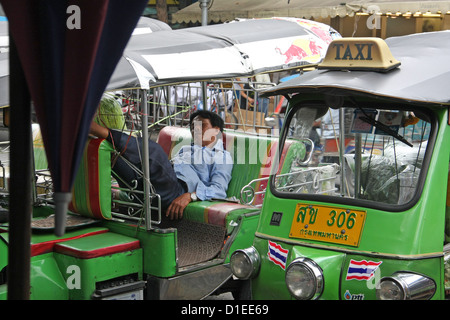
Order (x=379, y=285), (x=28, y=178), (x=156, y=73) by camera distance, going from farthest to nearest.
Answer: (x=156, y=73) < (x=379, y=285) < (x=28, y=178)

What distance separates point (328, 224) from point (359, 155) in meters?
0.75

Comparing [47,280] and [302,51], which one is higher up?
[302,51]

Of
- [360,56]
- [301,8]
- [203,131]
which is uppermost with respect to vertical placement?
[301,8]

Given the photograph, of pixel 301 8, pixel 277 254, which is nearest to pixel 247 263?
pixel 277 254

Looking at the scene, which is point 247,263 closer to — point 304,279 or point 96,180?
point 304,279

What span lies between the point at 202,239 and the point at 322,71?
1794 mm

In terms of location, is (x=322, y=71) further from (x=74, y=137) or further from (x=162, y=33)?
(x=74, y=137)

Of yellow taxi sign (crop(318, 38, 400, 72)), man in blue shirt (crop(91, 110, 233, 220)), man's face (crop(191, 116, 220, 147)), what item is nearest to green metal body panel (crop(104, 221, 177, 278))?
man in blue shirt (crop(91, 110, 233, 220))

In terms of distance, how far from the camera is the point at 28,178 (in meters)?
1.81

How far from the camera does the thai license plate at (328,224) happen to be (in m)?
3.70

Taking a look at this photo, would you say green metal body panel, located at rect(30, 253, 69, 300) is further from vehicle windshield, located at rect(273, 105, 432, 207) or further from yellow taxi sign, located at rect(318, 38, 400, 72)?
yellow taxi sign, located at rect(318, 38, 400, 72)

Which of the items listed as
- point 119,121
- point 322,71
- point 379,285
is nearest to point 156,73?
point 119,121

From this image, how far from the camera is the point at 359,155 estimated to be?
4.37m

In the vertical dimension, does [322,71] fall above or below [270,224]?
above
